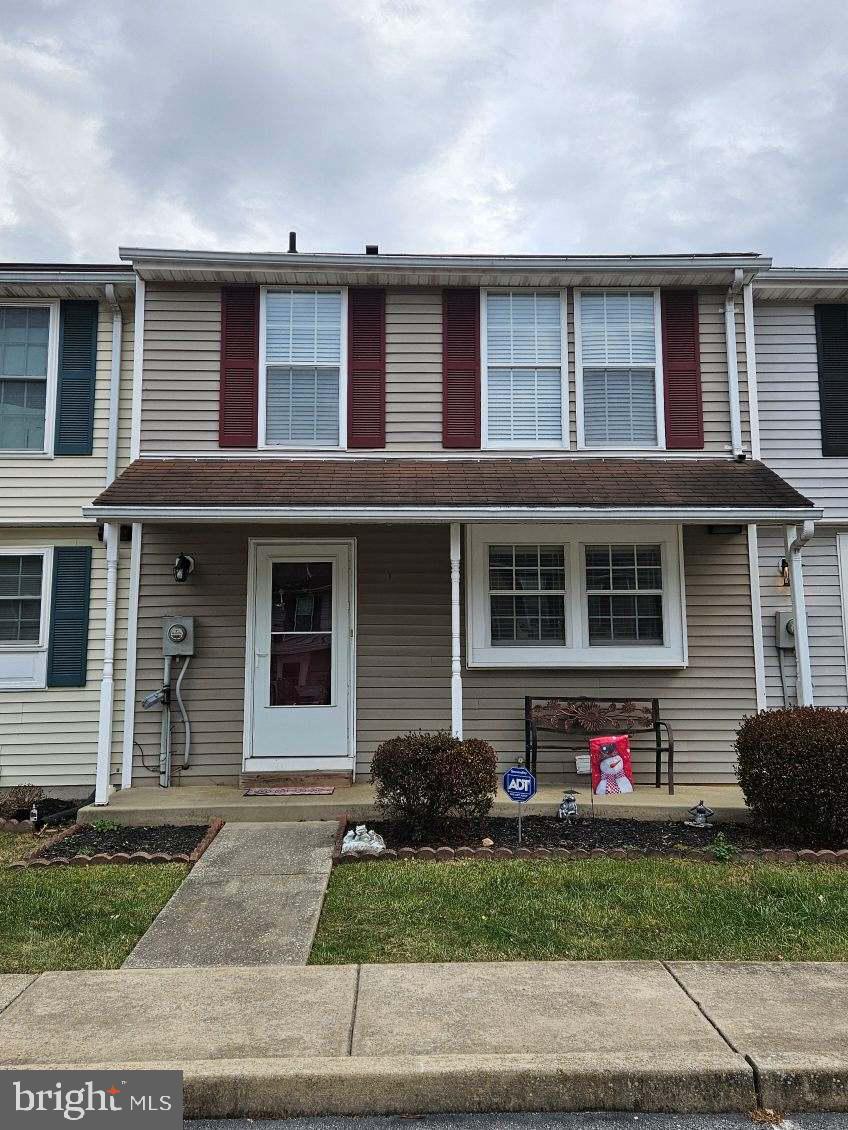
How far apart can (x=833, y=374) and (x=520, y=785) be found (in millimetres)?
5995

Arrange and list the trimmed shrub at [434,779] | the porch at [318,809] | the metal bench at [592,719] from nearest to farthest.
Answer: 1. the trimmed shrub at [434,779]
2. the porch at [318,809]
3. the metal bench at [592,719]

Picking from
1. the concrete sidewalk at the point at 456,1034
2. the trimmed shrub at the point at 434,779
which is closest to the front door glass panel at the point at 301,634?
the trimmed shrub at the point at 434,779

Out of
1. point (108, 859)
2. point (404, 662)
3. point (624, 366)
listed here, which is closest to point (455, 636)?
point (404, 662)

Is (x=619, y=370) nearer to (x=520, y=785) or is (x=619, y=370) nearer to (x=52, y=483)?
(x=520, y=785)

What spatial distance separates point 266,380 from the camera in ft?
26.2

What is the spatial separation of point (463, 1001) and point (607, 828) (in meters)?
3.07

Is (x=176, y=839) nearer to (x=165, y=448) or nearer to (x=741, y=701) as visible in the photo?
(x=165, y=448)

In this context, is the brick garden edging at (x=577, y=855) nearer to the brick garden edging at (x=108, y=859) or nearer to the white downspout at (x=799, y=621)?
the brick garden edging at (x=108, y=859)

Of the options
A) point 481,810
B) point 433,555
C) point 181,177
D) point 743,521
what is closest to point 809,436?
point 743,521

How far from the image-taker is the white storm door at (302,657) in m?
7.48

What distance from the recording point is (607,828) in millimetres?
6242

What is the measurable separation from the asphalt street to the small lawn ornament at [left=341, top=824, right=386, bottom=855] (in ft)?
9.10

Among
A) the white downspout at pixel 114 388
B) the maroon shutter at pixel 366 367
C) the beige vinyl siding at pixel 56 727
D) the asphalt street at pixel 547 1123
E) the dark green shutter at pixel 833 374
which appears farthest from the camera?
the dark green shutter at pixel 833 374

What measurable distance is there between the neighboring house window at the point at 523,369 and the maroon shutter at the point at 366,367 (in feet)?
3.61
